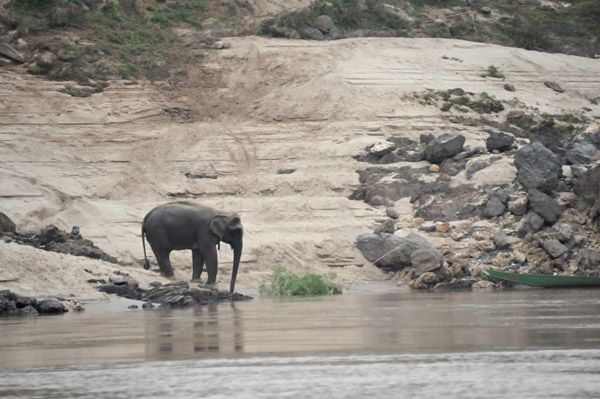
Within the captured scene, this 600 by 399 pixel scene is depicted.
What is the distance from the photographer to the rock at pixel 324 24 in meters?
41.5

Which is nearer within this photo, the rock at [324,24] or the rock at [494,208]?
the rock at [494,208]

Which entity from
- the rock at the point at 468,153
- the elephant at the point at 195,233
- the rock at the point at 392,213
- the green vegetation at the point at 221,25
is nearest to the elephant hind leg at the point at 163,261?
the elephant at the point at 195,233

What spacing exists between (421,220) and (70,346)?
18.2m

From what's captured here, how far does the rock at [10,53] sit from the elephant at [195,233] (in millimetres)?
15980

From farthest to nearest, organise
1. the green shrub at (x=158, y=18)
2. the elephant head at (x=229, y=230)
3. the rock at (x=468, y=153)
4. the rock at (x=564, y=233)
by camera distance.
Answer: the green shrub at (x=158, y=18)
the rock at (x=468, y=153)
the rock at (x=564, y=233)
the elephant head at (x=229, y=230)

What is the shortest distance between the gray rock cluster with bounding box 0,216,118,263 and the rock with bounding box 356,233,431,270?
6811 millimetres

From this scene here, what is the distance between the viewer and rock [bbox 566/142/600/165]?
93.2ft

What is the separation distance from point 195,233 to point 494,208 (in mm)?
9077

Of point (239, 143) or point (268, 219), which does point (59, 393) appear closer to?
point (268, 219)

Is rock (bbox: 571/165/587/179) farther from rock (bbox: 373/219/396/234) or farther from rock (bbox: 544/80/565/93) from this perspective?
rock (bbox: 544/80/565/93)

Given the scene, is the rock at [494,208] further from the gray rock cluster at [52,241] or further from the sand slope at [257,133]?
the gray rock cluster at [52,241]

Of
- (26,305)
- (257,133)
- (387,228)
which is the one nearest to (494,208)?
(387,228)

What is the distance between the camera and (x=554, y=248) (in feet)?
78.1

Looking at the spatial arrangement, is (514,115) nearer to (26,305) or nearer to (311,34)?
(311,34)
